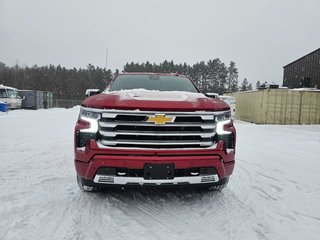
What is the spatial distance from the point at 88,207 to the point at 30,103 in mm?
36511

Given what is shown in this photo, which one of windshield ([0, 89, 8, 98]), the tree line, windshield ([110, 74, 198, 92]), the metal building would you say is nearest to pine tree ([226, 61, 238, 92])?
the tree line

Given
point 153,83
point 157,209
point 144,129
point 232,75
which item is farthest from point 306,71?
point 232,75

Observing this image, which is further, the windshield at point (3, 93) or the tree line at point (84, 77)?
the tree line at point (84, 77)

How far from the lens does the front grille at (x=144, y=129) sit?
3365 millimetres

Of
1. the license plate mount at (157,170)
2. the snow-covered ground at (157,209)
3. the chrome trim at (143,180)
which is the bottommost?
the snow-covered ground at (157,209)

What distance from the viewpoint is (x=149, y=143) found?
11.1ft

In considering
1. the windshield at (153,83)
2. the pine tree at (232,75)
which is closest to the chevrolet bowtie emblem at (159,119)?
the windshield at (153,83)

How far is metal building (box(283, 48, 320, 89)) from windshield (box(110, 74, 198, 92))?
2880 cm

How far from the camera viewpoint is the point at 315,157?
783 cm

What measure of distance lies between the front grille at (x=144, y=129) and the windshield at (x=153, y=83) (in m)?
1.62

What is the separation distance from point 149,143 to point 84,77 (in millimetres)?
87212

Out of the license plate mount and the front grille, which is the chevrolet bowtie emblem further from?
the license plate mount

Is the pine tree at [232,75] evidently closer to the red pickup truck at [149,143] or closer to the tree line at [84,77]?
the tree line at [84,77]

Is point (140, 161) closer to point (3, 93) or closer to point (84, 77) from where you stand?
point (3, 93)
